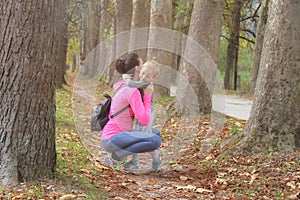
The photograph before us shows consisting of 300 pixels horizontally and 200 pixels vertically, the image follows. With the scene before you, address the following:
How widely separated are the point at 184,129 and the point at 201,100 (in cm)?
129

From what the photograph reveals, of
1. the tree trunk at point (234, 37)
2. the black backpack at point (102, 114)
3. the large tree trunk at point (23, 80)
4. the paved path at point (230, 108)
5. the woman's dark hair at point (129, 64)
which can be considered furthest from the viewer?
the tree trunk at point (234, 37)

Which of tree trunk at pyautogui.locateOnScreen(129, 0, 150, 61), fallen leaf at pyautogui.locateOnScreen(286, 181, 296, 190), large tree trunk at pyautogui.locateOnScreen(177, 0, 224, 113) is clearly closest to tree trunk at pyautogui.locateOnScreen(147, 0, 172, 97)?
tree trunk at pyautogui.locateOnScreen(129, 0, 150, 61)

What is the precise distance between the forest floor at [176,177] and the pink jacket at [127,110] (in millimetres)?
646

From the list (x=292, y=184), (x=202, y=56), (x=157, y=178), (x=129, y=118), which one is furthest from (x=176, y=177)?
(x=202, y=56)

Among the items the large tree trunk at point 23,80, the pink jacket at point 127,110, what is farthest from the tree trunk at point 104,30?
the large tree trunk at point 23,80

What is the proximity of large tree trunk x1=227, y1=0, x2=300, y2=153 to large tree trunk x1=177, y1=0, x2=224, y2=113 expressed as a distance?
3622mm

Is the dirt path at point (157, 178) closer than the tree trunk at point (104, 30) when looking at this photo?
Yes

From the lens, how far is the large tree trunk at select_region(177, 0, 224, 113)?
33.4 feet

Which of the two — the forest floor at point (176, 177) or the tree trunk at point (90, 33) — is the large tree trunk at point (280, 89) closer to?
the forest floor at point (176, 177)

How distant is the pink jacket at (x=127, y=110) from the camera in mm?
5531

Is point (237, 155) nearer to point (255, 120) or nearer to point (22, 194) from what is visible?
point (255, 120)

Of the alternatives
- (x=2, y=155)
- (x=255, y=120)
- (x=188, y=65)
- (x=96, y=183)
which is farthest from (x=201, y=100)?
(x=2, y=155)

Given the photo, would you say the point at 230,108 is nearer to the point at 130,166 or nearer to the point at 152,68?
the point at 130,166

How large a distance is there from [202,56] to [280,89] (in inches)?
161
